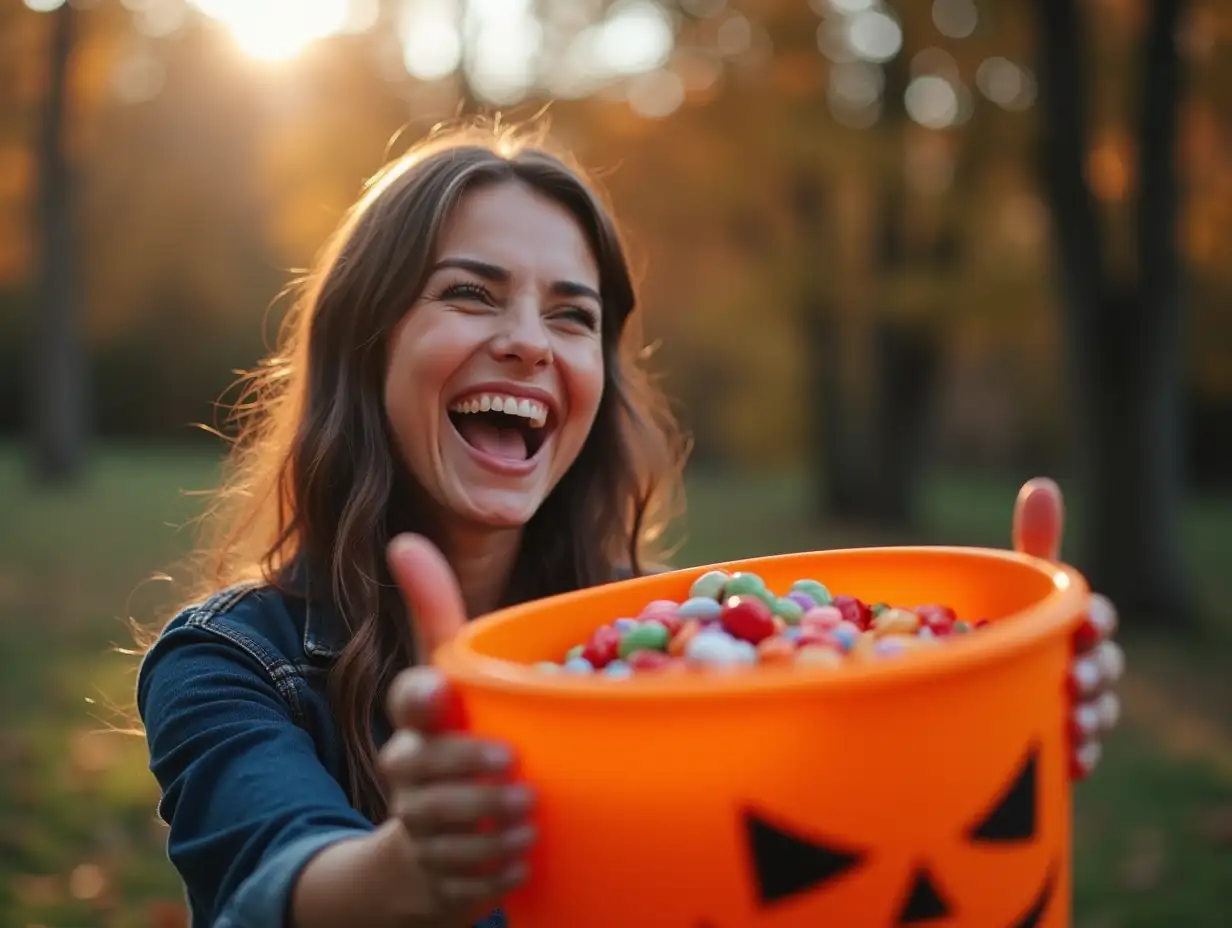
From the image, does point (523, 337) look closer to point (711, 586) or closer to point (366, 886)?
point (711, 586)

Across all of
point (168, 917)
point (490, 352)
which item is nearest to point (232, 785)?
point (490, 352)

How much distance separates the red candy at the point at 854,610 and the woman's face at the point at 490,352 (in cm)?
46

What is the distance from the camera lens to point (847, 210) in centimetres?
1148

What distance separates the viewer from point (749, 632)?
4.03 ft

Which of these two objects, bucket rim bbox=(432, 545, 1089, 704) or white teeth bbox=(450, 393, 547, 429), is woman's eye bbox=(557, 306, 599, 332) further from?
bucket rim bbox=(432, 545, 1089, 704)

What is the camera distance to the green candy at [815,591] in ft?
4.61

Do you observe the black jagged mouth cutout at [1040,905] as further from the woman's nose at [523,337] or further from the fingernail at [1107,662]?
the woman's nose at [523,337]

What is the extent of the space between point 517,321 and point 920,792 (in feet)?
2.97

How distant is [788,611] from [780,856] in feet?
1.43

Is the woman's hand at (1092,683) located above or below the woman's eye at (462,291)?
below

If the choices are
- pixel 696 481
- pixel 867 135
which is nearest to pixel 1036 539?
pixel 867 135

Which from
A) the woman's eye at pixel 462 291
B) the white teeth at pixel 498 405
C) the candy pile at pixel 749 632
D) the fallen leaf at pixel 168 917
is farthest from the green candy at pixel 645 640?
the fallen leaf at pixel 168 917

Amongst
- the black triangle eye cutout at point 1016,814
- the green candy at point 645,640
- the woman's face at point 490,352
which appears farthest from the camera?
the woman's face at point 490,352

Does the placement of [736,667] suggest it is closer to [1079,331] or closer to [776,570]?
[776,570]
